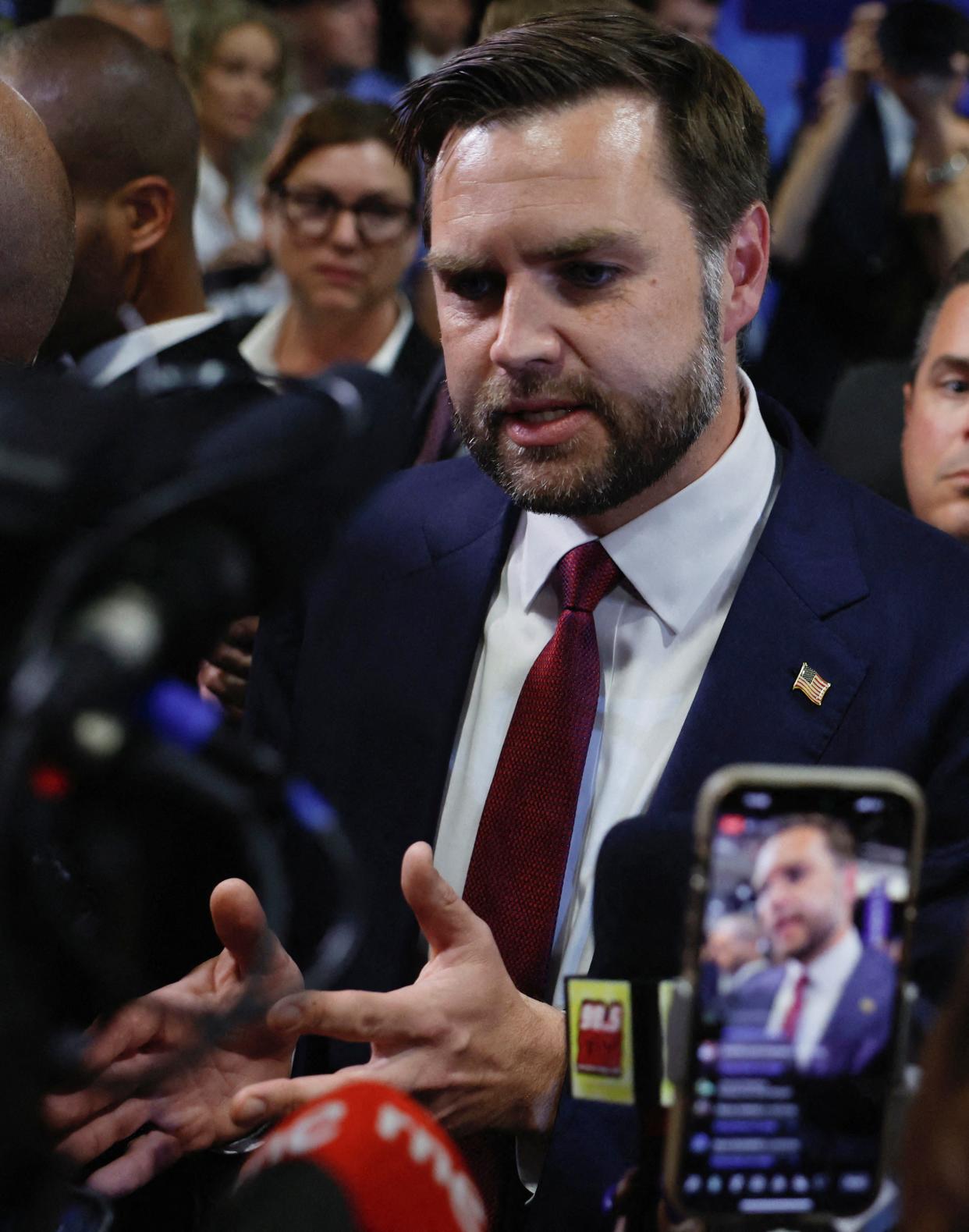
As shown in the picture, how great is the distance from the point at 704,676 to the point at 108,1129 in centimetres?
60

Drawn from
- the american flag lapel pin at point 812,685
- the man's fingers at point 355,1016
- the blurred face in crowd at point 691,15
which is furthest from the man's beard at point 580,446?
the blurred face in crowd at point 691,15

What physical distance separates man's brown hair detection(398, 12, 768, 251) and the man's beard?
161 millimetres

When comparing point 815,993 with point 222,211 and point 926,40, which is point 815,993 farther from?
point 222,211

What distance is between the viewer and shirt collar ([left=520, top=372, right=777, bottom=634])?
1371 millimetres

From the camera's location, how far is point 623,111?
133 cm

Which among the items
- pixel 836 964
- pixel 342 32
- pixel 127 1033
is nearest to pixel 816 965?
pixel 836 964

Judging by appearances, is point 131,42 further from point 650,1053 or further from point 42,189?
point 650,1053

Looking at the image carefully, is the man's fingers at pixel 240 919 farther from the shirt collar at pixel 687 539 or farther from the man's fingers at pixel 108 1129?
the shirt collar at pixel 687 539

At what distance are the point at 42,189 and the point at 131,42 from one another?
99 centimetres

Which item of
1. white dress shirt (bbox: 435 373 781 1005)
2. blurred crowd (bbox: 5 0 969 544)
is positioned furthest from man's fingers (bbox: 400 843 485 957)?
blurred crowd (bbox: 5 0 969 544)

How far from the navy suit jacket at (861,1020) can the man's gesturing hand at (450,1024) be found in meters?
0.35

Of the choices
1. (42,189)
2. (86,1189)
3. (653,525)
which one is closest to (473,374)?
(653,525)

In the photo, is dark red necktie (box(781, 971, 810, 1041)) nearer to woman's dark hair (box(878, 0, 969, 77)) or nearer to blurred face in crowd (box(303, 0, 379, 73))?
woman's dark hair (box(878, 0, 969, 77))

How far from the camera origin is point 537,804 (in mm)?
1297
